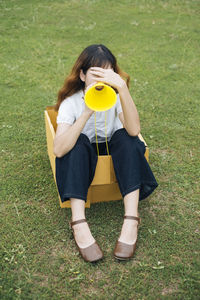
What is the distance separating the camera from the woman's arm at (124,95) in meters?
2.31

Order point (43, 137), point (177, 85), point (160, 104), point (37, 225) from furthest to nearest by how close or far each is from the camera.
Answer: point (177, 85) → point (160, 104) → point (43, 137) → point (37, 225)

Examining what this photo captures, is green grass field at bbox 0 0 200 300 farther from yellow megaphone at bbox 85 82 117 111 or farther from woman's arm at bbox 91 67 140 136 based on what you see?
yellow megaphone at bbox 85 82 117 111

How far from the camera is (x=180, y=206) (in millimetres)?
2744

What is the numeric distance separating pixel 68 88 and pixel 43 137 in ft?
3.71

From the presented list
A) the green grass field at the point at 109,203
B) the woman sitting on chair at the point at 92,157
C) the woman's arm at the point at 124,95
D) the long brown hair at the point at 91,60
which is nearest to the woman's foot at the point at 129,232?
the woman sitting on chair at the point at 92,157

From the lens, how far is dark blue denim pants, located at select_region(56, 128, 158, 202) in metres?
2.33

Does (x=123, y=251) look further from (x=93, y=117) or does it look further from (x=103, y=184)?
(x=93, y=117)

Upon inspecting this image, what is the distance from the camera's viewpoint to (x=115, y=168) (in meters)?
2.47

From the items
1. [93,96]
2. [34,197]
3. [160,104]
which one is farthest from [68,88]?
[160,104]

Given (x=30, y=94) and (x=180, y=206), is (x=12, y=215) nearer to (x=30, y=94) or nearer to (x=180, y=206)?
(x=180, y=206)

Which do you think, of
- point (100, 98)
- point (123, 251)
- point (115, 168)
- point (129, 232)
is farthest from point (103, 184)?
point (100, 98)

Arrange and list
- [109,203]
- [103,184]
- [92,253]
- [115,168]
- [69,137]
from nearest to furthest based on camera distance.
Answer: [92,253]
[69,137]
[115,168]
[103,184]
[109,203]

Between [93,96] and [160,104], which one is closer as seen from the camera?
[93,96]

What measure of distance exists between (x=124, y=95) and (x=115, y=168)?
50cm
